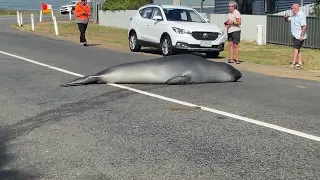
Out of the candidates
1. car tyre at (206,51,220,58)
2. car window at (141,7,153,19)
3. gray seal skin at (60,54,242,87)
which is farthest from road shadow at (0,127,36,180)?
car window at (141,7,153,19)

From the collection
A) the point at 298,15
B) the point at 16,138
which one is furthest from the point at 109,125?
the point at 298,15

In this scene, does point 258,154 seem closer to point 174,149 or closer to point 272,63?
point 174,149

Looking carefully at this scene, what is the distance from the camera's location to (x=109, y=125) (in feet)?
24.6

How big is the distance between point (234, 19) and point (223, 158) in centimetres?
980

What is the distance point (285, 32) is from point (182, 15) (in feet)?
18.3

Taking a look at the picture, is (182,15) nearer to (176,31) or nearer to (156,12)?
(156,12)

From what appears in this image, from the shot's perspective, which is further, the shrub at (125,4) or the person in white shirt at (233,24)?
the shrub at (125,4)

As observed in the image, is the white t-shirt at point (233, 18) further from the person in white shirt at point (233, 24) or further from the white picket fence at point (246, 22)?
the white picket fence at point (246, 22)

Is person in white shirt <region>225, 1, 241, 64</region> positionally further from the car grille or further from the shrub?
the shrub

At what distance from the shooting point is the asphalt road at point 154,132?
5586mm

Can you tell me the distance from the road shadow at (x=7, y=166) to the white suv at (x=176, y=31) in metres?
10.7

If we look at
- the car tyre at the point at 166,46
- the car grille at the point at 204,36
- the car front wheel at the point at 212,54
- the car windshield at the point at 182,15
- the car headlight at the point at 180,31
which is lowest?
the car front wheel at the point at 212,54

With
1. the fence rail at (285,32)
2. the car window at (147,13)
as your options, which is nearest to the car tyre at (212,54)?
the car window at (147,13)

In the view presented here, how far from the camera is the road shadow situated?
5.38m
